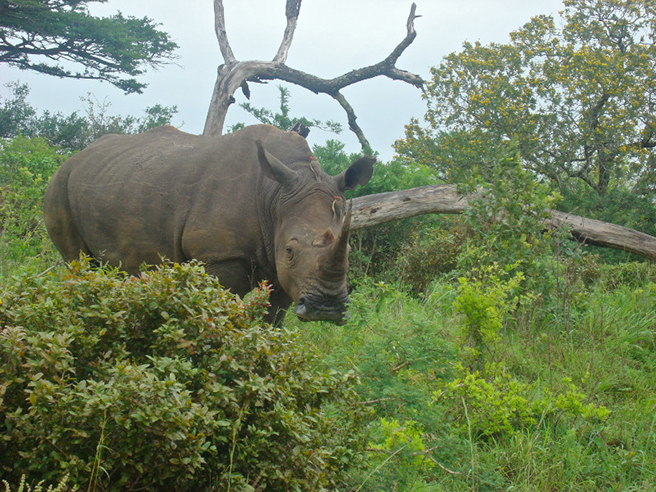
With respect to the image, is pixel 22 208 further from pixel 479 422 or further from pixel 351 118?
pixel 479 422

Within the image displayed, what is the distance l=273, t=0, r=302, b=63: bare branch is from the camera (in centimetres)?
1462

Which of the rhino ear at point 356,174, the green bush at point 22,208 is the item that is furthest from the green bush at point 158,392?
the green bush at point 22,208

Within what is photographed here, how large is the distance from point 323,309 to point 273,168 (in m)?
1.34

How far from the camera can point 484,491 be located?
137 inches

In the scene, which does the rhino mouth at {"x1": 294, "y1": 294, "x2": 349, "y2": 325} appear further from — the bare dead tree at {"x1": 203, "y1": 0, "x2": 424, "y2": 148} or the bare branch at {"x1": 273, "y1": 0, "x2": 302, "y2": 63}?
the bare branch at {"x1": 273, "y1": 0, "x2": 302, "y2": 63}

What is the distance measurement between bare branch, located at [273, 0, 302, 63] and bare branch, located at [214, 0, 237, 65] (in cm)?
101

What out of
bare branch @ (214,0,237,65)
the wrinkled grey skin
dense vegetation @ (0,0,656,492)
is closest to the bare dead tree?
bare branch @ (214,0,237,65)

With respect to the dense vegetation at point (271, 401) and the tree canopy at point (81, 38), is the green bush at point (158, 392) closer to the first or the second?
the dense vegetation at point (271, 401)

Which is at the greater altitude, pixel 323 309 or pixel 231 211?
pixel 231 211

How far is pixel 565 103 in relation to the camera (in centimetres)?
1617

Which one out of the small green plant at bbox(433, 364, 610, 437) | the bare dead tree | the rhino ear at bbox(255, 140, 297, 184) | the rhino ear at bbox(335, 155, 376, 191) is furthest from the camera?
the bare dead tree

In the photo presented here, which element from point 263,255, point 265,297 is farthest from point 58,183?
point 265,297

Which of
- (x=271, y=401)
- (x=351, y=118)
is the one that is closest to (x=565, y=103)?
(x=351, y=118)

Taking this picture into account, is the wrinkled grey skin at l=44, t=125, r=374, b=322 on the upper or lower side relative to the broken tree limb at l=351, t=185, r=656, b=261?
lower
